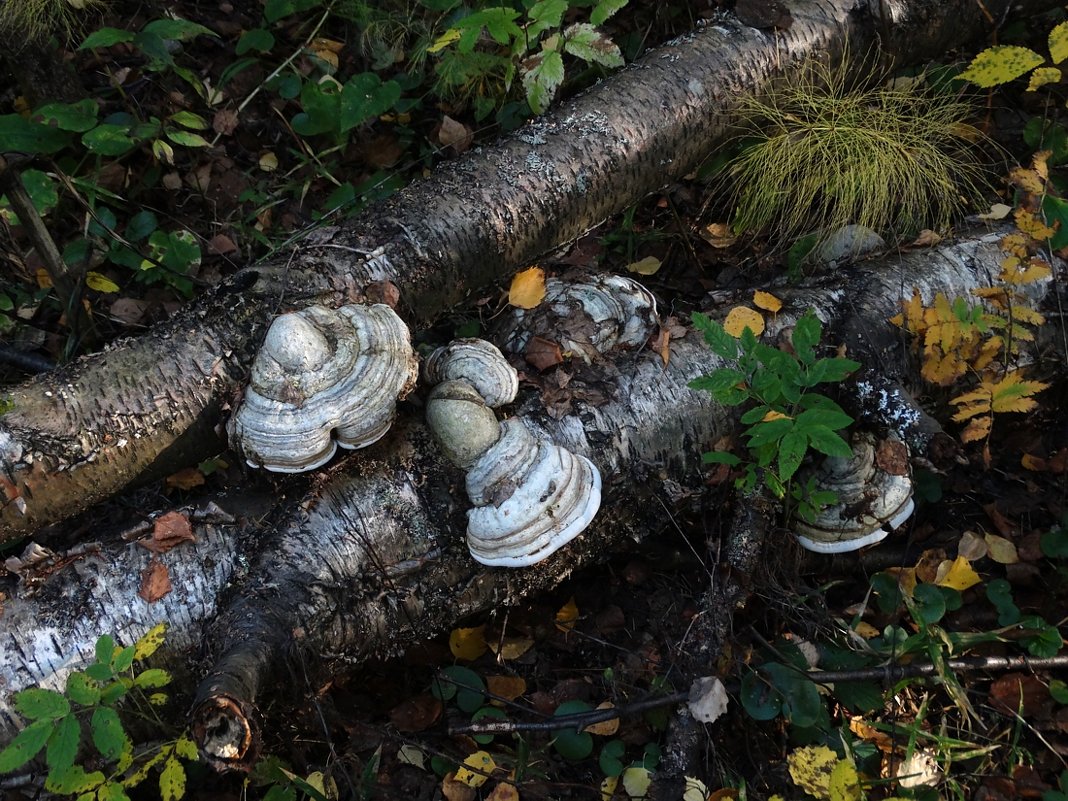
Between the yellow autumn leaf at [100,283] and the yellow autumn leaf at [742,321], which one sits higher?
the yellow autumn leaf at [100,283]

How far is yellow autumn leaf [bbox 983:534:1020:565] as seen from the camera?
130 inches

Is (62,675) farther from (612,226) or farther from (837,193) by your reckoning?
(837,193)

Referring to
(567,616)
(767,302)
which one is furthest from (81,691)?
(767,302)

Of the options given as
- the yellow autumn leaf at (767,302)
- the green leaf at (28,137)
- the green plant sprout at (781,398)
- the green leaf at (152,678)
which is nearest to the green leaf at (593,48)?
the yellow autumn leaf at (767,302)

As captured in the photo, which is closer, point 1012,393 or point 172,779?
point 172,779

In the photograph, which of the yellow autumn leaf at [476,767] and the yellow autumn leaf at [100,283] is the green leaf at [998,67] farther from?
the yellow autumn leaf at [100,283]

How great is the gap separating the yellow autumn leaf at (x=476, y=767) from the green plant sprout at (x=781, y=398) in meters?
1.34

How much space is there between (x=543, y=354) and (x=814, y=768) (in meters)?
1.70

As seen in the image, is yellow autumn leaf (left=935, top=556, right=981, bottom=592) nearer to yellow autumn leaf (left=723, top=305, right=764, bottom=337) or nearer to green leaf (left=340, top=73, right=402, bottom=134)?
yellow autumn leaf (left=723, top=305, right=764, bottom=337)

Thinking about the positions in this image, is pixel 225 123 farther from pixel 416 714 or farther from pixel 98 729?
pixel 98 729

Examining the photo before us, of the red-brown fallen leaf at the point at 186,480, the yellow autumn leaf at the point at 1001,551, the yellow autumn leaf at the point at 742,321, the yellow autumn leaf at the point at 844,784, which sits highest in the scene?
the yellow autumn leaf at the point at 742,321

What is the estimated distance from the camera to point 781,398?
2.95 meters

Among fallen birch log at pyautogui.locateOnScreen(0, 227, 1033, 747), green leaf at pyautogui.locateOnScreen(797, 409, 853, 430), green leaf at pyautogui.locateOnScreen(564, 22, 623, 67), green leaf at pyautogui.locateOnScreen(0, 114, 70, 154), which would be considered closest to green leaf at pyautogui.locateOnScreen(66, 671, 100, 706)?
fallen birch log at pyautogui.locateOnScreen(0, 227, 1033, 747)

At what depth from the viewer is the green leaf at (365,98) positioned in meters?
4.54
